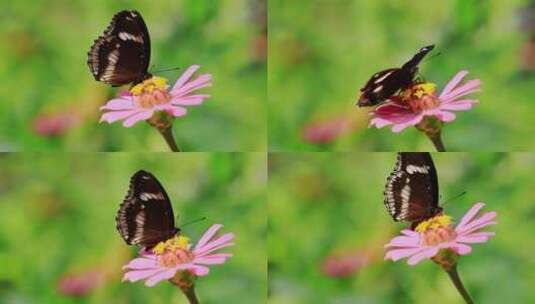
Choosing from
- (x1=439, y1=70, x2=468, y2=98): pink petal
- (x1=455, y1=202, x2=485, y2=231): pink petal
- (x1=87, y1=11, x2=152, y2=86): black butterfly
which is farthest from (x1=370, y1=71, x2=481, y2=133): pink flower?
(x1=87, y1=11, x2=152, y2=86): black butterfly

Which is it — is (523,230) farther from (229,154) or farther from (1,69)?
(1,69)

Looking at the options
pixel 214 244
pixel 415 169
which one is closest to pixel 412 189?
pixel 415 169

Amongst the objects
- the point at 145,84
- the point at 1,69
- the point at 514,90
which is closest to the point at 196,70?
the point at 145,84

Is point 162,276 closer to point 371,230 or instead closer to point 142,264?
point 142,264

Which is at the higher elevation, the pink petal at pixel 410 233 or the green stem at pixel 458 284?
the pink petal at pixel 410 233

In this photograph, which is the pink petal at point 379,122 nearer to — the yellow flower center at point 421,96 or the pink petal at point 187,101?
the yellow flower center at point 421,96

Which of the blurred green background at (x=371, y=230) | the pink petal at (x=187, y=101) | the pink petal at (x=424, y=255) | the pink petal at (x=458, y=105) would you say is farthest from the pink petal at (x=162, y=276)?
the pink petal at (x=458, y=105)
